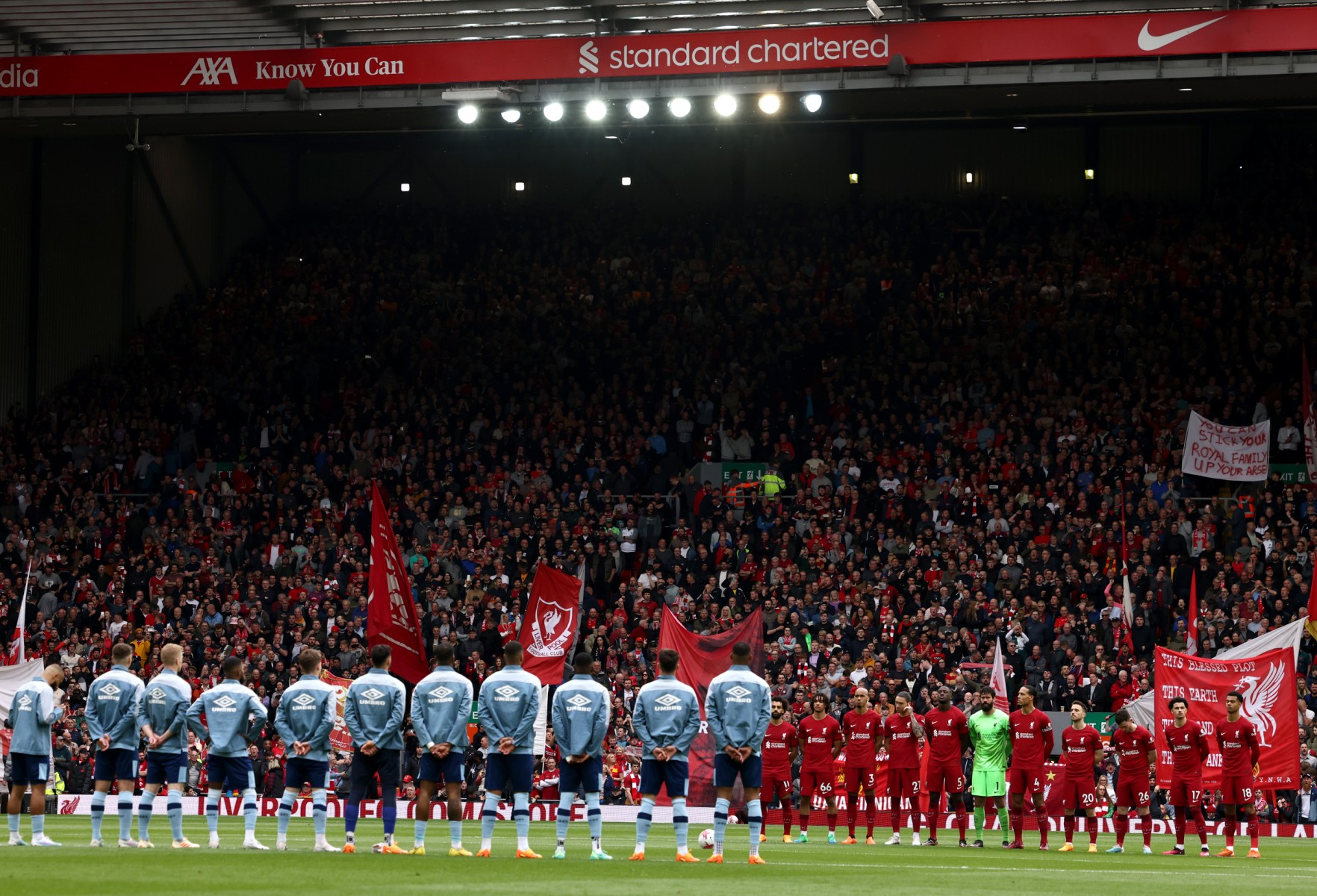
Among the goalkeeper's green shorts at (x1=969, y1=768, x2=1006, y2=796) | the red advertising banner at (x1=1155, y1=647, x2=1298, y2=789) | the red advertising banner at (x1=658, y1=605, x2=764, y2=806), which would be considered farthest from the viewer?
the red advertising banner at (x1=658, y1=605, x2=764, y2=806)

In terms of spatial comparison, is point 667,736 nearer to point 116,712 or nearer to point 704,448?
point 116,712

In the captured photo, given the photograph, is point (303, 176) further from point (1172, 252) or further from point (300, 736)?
point (300, 736)

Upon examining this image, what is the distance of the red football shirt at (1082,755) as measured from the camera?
23.0 metres

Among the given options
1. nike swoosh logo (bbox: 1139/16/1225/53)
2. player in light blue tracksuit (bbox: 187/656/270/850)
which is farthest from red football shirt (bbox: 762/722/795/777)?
nike swoosh logo (bbox: 1139/16/1225/53)

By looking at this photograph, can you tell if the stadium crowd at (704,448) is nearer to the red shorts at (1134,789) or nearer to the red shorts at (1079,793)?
the red shorts at (1079,793)

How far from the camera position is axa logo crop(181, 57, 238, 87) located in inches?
1289

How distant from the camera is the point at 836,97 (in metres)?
35.4

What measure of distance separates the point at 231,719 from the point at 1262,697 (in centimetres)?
1507

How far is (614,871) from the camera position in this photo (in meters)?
15.4

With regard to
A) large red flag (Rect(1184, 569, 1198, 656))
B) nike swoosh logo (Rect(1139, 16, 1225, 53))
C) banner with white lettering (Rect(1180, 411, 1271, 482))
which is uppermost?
nike swoosh logo (Rect(1139, 16, 1225, 53))

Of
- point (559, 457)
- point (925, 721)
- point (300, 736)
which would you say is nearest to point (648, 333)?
point (559, 457)

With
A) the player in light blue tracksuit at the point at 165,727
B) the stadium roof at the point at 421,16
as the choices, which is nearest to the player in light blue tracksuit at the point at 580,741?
the player in light blue tracksuit at the point at 165,727

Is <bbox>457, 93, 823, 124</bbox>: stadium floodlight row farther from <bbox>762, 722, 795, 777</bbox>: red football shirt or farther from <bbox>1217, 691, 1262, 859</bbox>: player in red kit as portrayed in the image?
<bbox>1217, 691, 1262, 859</bbox>: player in red kit

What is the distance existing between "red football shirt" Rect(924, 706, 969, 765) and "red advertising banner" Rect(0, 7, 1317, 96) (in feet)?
39.4
